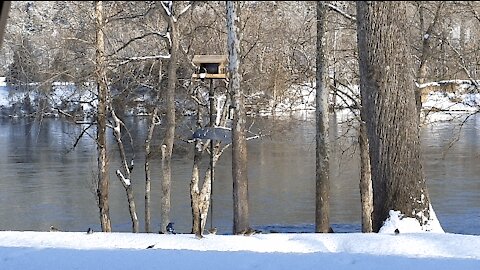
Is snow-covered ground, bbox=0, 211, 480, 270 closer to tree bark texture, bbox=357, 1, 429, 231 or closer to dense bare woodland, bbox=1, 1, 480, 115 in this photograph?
tree bark texture, bbox=357, 1, 429, 231

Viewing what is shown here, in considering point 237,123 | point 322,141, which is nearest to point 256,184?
point 322,141

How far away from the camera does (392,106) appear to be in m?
7.88

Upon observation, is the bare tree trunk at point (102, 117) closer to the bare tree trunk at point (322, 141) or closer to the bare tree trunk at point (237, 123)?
the bare tree trunk at point (237, 123)

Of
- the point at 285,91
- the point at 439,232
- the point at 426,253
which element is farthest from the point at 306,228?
the point at 426,253

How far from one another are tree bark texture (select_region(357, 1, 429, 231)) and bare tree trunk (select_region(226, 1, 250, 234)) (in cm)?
259

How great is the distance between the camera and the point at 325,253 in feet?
21.0

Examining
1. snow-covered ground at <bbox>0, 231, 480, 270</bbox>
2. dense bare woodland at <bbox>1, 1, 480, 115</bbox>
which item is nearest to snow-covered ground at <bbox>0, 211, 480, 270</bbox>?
snow-covered ground at <bbox>0, 231, 480, 270</bbox>

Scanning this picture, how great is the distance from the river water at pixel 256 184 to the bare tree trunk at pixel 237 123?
3.18m

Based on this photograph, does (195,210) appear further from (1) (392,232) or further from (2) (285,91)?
(1) (392,232)

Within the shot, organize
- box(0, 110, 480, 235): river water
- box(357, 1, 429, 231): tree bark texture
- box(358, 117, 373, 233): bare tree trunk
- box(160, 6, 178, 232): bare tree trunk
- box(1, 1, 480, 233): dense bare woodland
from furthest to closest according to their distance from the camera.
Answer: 1. box(0, 110, 480, 235): river water
2. box(160, 6, 178, 232): bare tree trunk
3. box(358, 117, 373, 233): bare tree trunk
4. box(1, 1, 480, 233): dense bare woodland
5. box(357, 1, 429, 231): tree bark texture

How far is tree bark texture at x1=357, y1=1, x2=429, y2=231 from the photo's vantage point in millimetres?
7809

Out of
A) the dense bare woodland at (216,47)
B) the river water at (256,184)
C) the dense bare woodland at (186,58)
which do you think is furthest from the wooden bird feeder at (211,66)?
the river water at (256,184)

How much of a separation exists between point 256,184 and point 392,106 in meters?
11.9

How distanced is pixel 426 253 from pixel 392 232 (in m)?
0.90
